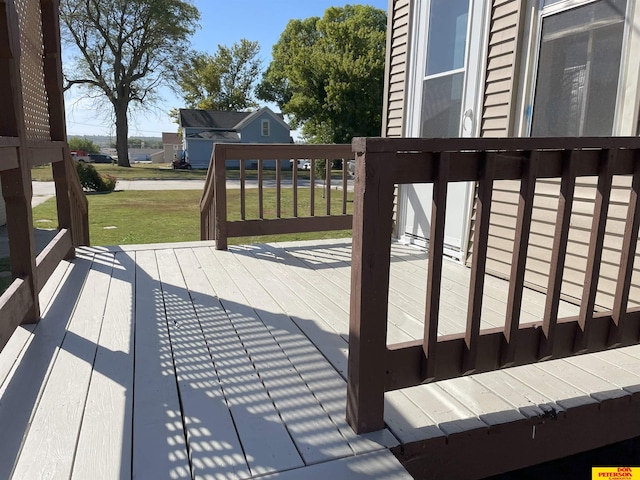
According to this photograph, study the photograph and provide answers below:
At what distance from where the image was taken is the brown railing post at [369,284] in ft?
4.33

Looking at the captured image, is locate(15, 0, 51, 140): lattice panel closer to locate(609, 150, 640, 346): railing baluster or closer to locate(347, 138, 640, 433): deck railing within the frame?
locate(347, 138, 640, 433): deck railing

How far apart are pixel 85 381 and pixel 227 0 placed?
3298 cm

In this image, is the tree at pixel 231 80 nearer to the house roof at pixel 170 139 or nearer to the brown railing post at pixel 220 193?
the house roof at pixel 170 139

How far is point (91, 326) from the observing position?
7.70ft

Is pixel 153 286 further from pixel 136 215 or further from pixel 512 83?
pixel 136 215

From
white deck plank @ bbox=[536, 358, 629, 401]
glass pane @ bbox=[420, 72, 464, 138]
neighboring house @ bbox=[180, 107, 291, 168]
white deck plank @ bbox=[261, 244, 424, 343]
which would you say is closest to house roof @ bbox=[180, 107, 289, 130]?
neighboring house @ bbox=[180, 107, 291, 168]

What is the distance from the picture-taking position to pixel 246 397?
170 cm

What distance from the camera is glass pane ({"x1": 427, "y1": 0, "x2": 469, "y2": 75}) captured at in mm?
3539

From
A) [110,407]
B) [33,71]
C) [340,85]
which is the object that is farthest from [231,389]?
[340,85]

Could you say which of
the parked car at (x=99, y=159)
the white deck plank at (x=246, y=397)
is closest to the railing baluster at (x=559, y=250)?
the white deck plank at (x=246, y=397)

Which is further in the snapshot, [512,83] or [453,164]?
[512,83]

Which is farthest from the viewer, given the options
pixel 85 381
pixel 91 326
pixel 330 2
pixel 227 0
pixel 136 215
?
pixel 330 2

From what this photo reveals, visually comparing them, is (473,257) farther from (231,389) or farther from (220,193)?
(220,193)

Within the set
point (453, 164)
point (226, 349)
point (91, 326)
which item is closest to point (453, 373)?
point (453, 164)
